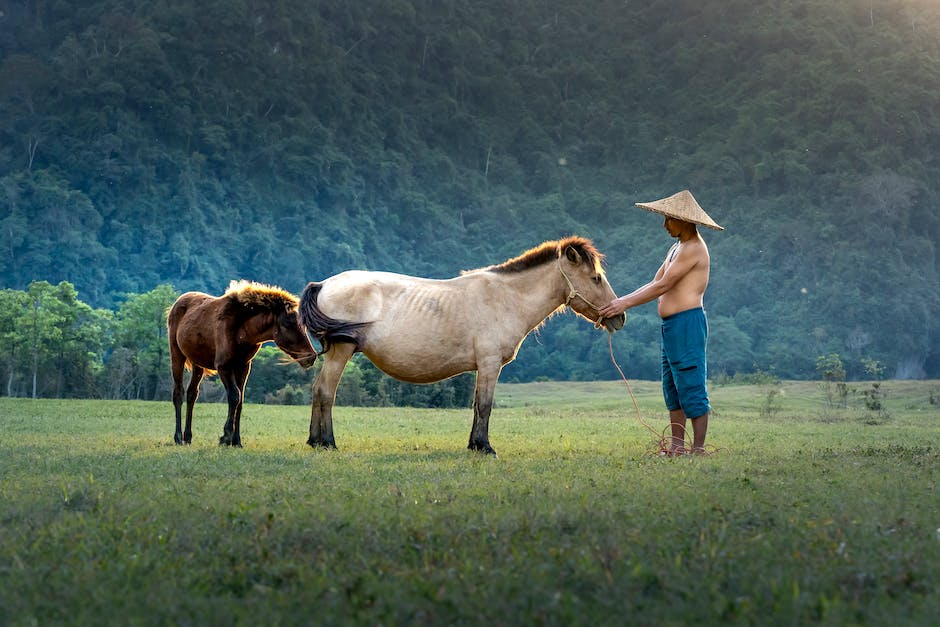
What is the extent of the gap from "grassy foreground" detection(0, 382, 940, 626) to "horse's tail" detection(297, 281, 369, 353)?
63.2 inches

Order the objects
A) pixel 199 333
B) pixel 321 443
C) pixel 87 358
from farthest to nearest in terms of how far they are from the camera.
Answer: pixel 87 358, pixel 199 333, pixel 321 443

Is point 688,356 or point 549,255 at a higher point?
point 549,255

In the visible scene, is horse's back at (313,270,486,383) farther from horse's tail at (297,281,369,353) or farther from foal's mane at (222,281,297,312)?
foal's mane at (222,281,297,312)

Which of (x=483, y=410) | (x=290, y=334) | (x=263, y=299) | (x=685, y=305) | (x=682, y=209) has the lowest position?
(x=483, y=410)

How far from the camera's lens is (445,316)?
1123cm

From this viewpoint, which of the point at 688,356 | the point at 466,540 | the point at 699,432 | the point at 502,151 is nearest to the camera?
the point at 466,540

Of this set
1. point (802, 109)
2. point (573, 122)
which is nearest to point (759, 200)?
point (802, 109)

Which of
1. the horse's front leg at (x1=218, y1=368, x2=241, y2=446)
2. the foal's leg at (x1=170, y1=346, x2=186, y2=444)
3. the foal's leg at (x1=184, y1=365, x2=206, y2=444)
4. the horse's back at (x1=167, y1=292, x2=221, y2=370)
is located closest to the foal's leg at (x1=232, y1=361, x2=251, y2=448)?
the horse's front leg at (x1=218, y1=368, x2=241, y2=446)

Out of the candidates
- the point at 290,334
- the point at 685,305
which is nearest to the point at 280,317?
the point at 290,334

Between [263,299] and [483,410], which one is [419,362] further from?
[263,299]

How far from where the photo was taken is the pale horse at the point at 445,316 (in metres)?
11.1

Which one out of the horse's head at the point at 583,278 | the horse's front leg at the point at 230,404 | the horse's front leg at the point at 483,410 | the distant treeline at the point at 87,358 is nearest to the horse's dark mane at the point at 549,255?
the horse's head at the point at 583,278

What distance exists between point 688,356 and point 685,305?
630 mm

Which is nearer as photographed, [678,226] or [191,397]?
[678,226]
